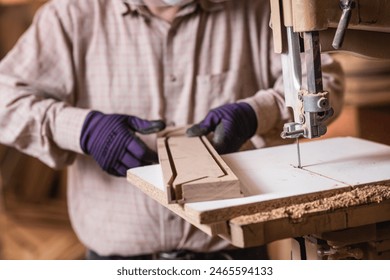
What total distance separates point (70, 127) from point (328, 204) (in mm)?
616

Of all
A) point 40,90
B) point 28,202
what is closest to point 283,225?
point 40,90

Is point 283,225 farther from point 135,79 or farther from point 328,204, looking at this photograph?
point 135,79

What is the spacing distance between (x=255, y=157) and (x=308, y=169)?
4.8 inches

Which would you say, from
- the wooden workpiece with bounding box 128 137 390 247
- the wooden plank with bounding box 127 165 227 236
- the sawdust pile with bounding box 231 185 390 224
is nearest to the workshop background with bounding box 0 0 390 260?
the wooden plank with bounding box 127 165 227 236

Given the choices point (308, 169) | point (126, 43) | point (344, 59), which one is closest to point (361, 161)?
point (308, 169)

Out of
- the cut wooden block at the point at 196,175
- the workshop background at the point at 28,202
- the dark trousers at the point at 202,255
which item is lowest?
the workshop background at the point at 28,202

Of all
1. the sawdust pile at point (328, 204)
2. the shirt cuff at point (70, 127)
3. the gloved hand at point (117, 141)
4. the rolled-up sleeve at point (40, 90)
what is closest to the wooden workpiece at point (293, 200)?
the sawdust pile at point (328, 204)

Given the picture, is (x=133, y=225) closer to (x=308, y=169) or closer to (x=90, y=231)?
(x=90, y=231)

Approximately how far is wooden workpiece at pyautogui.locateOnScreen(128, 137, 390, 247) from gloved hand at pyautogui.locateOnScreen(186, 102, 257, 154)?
16 centimetres

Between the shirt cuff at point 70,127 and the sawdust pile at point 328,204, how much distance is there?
547 mm

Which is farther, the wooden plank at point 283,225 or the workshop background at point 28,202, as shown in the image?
the workshop background at point 28,202

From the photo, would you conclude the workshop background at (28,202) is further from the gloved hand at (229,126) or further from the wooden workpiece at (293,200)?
the wooden workpiece at (293,200)

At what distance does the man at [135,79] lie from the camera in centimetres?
141
